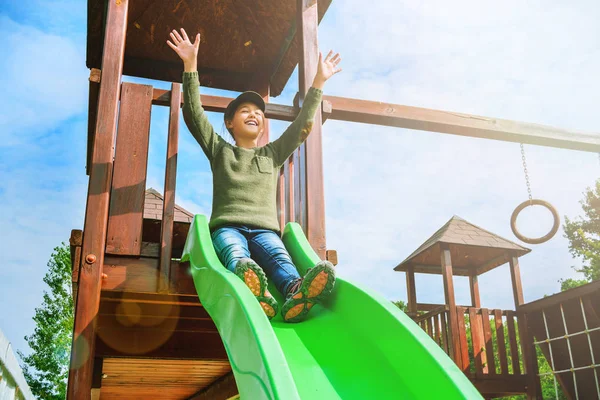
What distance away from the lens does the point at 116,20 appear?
4.22 meters

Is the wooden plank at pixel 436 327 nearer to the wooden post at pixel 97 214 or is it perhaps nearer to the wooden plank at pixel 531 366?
the wooden plank at pixel 531 366

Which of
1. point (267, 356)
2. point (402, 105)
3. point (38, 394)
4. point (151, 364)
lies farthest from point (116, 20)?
point (38, 394)

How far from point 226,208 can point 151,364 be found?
2.85 m

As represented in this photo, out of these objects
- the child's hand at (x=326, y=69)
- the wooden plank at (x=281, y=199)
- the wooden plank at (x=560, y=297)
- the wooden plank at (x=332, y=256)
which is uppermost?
the child's hand at (x=326, y=69)

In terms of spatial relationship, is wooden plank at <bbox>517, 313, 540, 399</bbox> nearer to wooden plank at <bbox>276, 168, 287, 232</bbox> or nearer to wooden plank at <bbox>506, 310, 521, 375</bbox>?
wooden plank at <bbox>506, 310, 521, 375</bbox>

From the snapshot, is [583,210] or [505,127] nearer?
[505,127]

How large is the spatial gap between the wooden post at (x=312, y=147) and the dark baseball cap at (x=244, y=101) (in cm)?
52

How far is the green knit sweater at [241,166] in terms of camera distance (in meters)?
3.77

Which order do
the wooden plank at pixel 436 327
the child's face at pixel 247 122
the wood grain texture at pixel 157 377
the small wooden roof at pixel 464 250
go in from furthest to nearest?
the small wooden roof at pixel 464 250 → the wooden plank at pixel 436 327 → the wood grain texture at pixel 157 377 → the child's face at pixel 247 122

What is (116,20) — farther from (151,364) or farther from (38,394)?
(38,394)

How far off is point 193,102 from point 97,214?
37.6 inches

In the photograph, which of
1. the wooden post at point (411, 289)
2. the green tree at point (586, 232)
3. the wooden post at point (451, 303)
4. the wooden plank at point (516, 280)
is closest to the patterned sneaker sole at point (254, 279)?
the wooden post at point (451, 303)

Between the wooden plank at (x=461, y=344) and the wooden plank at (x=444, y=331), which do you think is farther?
the wooden plank at (x=444, y=331)

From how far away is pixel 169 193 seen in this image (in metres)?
3.97
